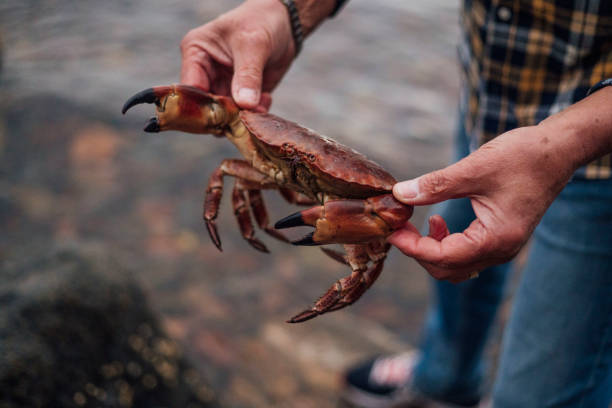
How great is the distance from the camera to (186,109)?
1.66 meters

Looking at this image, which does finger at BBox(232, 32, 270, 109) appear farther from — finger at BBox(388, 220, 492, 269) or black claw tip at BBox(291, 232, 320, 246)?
finger at BBox(388, 220, 492, 269)

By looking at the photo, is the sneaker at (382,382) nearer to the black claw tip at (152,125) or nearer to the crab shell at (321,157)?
the crab shell at (321,157)

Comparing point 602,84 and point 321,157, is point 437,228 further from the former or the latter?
point 602,84

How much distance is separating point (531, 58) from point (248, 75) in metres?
0.95

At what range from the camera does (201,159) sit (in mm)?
4559

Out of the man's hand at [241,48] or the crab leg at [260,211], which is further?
the crab leg at [260,211]

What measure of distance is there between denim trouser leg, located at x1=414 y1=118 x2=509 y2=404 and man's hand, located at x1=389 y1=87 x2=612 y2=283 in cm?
80

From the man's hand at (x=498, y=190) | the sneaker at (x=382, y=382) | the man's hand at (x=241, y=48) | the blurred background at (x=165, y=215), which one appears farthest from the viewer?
the sneaker at (x=382, y=382)

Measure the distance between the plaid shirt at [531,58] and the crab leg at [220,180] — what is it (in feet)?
2.85

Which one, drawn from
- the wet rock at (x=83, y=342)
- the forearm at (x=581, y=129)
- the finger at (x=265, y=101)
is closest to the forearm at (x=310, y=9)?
the finger at (x=265, y=101)

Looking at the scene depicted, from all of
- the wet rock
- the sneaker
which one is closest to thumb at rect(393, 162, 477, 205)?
the wet rock

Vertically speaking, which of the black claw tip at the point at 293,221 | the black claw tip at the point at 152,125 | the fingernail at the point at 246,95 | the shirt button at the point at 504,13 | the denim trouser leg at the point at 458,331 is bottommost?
the denim trouser leg at the point at 458,331

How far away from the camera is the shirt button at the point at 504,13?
1742 mm

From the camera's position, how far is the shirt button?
1742 millimetres
